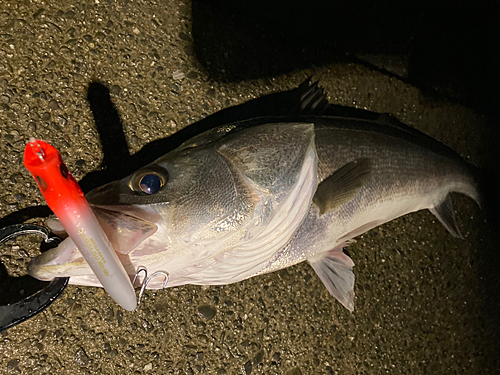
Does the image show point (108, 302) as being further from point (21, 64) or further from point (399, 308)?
point (399, 308)

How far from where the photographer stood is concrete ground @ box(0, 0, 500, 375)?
69.5 inches

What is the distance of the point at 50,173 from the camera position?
1003 millimetres

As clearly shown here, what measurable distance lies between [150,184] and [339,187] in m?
0.94

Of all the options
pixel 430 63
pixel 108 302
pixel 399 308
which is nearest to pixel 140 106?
pixel 108 302

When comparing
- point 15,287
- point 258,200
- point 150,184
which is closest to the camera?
point 150,184

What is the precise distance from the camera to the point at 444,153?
93.7 inches

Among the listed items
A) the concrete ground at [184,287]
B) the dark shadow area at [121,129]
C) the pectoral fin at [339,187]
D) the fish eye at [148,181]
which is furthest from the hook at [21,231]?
the pectoral fin at [339,187]

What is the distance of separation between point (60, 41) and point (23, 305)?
54.5 inches

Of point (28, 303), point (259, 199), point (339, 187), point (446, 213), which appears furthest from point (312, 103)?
point (28, 303)

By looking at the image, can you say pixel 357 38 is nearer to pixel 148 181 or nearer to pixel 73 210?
pixel 148 181

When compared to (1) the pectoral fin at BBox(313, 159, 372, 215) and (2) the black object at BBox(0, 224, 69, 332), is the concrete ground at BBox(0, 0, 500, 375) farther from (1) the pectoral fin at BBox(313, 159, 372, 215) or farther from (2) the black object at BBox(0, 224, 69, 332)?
(1) the pectoral fin at BBox(313, 159, 372, 215)

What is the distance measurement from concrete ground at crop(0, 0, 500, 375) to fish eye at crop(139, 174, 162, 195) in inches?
25.3

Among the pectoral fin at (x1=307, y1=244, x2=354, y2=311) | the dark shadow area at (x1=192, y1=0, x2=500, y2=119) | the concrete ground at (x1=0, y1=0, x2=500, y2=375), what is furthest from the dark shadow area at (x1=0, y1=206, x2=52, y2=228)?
the pectoral fin at (x1=307, y1=244, x2=354, y2=311)

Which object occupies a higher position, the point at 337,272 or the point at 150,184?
the point at 150,184
